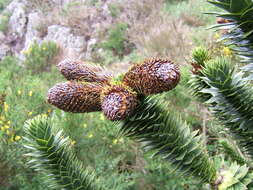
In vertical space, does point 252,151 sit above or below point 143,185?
above

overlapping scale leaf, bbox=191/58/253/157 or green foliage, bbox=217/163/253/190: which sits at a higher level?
overlapping scale leaf, bbox=191/58/253/157

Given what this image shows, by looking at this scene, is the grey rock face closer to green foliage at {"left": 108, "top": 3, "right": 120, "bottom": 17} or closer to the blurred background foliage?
green foliage at {"left": 108, "top": 3, "right": 120, "bottom": 17}

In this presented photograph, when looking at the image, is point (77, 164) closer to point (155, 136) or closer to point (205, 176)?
point (155, 136)

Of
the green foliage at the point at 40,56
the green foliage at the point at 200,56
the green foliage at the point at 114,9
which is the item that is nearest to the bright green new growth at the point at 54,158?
the green foliage at the point at 200,56

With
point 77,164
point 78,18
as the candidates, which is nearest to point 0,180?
point 77,164

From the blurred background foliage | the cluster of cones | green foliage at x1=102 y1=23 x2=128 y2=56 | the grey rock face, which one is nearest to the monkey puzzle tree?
the cluster of cones

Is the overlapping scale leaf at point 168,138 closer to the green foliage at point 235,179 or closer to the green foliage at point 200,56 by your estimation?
the green foliage at point 235,179

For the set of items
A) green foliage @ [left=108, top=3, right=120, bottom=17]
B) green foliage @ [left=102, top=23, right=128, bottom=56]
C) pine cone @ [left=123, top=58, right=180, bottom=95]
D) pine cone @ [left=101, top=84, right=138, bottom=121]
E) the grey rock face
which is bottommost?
the grey rock face
